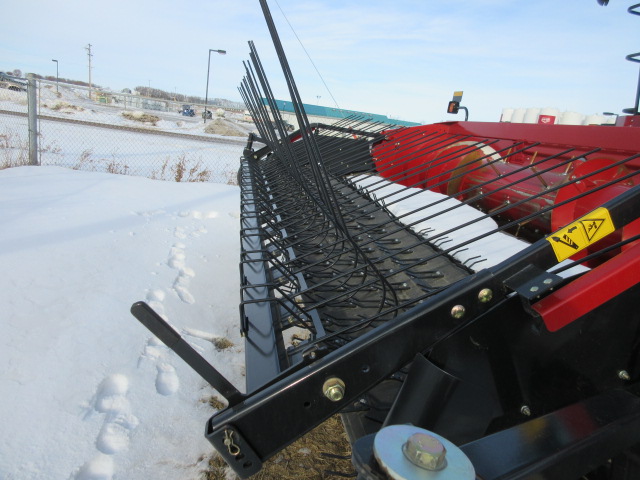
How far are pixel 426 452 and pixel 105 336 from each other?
8.28 ft

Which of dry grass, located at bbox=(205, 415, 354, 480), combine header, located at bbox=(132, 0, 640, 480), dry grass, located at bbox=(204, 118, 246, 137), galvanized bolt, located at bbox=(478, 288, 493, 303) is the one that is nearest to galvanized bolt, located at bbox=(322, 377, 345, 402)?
combine header, located at bbox=(132, 0, 640, 480)

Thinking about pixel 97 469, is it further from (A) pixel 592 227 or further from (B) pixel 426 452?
(A) pixel 592 227

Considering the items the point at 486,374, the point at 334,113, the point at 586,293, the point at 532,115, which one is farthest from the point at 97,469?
the point at 334,113

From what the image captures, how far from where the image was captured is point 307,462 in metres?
2.13

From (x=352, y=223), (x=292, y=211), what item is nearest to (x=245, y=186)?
(x=292, y=211)

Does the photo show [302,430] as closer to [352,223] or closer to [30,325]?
[352,223]

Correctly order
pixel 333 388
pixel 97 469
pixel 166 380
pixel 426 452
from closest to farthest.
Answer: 1. pixel 426 452
2. pixel 333 388
3. pixel 97 469
4. pixel 166 380

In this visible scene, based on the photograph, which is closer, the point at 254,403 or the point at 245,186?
the point at 254,403

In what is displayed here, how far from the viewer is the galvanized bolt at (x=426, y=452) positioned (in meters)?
0.73

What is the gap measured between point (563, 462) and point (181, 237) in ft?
14.3

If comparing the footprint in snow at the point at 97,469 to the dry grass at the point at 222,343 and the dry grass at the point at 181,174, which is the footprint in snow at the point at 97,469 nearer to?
the dry grass at the point at 222,343

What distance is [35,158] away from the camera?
24.2ft

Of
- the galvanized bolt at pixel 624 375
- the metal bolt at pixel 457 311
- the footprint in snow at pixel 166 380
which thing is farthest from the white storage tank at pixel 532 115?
the metal bolt at pixel 457 311

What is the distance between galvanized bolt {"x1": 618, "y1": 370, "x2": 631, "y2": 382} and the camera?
1268mm
